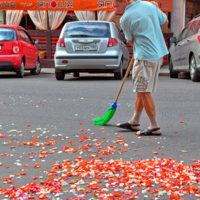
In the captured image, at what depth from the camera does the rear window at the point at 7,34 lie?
500 inches

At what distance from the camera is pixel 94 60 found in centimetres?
1139

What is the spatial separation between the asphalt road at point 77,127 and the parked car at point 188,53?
1.74m

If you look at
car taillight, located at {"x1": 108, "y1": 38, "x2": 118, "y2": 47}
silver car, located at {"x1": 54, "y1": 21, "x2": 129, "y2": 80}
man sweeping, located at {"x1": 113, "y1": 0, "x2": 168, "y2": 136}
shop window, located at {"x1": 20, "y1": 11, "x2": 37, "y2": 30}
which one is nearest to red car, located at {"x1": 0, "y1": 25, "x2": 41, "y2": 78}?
silver car, located at {"x1": 54, "y1": 21, "x2": 129, "y2": 80}

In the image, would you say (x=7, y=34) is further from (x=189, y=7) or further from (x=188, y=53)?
(x=189, y=7)

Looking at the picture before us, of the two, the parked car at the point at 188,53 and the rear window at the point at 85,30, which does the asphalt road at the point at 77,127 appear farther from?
the rear window at the point at 85,30

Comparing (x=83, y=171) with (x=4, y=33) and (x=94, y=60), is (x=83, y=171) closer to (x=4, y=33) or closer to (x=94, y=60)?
(x=94, y=60)

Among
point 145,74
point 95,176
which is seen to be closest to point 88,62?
point 145,74

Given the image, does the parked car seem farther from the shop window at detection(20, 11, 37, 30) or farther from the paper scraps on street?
the shop window at detection(20, 11, 37, 30)

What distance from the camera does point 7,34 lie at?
1279 centimetres

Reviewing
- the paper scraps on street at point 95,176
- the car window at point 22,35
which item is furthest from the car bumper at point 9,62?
the paper scraps on street at point 95,176

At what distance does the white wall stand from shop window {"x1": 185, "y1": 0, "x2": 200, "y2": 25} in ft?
1.77

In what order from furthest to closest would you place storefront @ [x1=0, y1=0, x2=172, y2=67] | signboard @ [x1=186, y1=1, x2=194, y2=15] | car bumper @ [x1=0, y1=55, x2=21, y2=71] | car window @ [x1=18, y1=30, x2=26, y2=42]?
signboard @ [x1=186, y1=1, x2=194, y2=15]
storefront @ [x1=0, y1=0, x2=172, y2=67]
car window @ [x1=18, y1=30, x2=26, y2=42]
car bumper @ [x1=0, y1=55, x2=21, y2=71]

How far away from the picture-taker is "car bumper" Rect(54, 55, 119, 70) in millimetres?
11391

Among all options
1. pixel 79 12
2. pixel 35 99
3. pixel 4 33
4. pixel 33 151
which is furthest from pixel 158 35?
pixel 79 12
